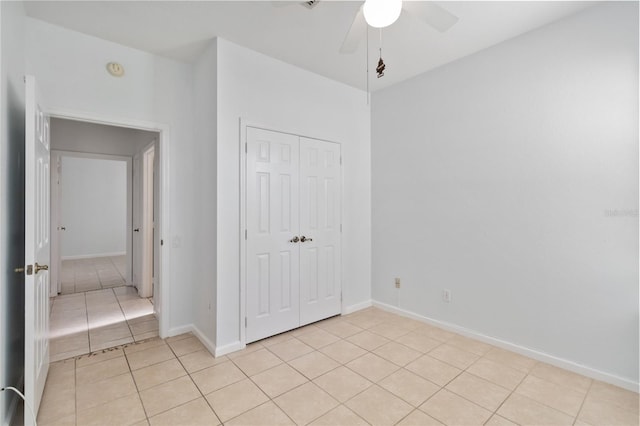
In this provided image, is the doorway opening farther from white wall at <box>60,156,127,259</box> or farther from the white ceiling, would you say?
the white ceiling

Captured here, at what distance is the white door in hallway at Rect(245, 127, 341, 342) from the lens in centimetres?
296

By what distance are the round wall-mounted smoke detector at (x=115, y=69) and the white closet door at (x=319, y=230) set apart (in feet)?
5.79

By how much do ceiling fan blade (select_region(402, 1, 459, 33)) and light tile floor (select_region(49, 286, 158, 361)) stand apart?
348 centimetres

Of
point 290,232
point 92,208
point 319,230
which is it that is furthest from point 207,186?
point 92,208

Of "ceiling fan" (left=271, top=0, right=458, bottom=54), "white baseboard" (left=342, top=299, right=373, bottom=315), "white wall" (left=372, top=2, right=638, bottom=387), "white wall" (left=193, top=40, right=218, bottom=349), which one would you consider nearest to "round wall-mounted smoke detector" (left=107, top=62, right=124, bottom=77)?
"white wall" (left=193, top=40, right=218, bottom=349)

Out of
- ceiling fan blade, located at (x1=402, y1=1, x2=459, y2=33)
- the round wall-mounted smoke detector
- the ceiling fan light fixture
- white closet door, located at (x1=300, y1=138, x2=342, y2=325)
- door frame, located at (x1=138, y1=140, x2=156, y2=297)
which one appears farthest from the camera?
door frame, located at (x1=138, y1=140, x2=156, y2=297)

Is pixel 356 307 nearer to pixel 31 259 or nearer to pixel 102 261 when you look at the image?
pixel 31 259

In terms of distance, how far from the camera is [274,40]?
2766 millimetres

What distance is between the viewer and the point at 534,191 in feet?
8.63

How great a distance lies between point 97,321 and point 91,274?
9.83 feet

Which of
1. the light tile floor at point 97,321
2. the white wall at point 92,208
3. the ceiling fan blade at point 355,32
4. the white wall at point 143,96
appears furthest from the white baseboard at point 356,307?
the white wall at point 92,208

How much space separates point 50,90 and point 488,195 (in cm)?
391

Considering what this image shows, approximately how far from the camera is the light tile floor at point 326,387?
1905mm

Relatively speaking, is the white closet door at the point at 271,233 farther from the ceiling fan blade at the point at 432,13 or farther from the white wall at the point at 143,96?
the ceiling fan blade at the point at 432,13
